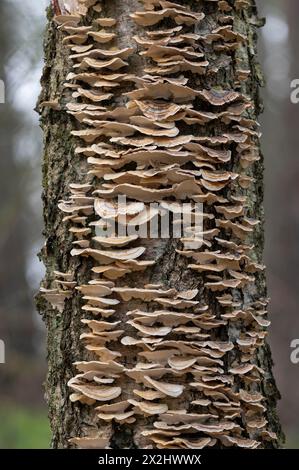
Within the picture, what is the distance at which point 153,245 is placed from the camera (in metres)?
2.38

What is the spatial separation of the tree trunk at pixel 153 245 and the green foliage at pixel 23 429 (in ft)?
17.4

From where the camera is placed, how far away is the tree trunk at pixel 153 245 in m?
2.31

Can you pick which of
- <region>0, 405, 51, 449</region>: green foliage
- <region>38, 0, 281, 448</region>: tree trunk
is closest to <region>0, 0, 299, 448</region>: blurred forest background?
<region>0, 405, 51, 449</region>: green foliage

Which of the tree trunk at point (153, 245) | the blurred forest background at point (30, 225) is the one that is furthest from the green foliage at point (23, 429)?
the tree trunk at point (153, 245)

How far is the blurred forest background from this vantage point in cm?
866

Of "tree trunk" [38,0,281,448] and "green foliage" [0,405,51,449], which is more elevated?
"tree trunk" [38,0,281,448]

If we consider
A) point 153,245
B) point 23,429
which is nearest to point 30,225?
point 23,429

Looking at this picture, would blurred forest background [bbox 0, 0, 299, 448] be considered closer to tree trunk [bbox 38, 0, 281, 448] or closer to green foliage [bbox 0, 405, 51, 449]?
green foliage [bbox 0, 405, 51, 449]

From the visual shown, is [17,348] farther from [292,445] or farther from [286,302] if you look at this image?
[292,445]

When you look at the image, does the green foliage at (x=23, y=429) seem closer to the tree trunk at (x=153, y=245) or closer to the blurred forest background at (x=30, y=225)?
the blurred forest background at (x=30, y=225)

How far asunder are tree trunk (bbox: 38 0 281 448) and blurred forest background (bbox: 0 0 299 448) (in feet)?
17.9

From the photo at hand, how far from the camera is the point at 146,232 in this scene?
7.77 feet

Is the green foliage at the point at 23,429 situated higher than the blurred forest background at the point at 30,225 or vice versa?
the blurred forest background at the point at 30,225
